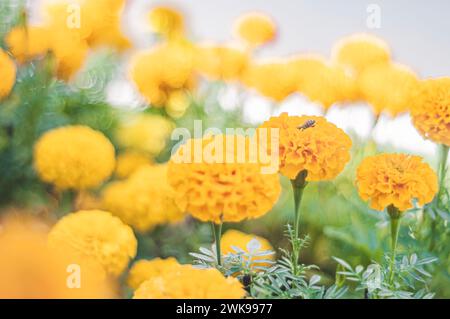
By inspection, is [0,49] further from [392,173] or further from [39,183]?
[392,173]

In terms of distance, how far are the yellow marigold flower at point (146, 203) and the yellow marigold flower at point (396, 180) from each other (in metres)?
0.23

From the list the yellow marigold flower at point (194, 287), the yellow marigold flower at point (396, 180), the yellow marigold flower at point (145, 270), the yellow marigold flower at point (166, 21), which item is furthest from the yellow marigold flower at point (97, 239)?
the yellow marigold flower at point (166, 21)

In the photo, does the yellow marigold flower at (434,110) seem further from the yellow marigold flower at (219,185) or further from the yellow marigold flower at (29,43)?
the yellow marigold flower at (29,43)

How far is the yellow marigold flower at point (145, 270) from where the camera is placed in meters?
0.74

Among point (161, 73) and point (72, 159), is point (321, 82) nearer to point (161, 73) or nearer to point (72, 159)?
point (161, 73)

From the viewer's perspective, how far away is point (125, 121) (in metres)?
0.96

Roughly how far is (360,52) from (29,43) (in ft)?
1.41

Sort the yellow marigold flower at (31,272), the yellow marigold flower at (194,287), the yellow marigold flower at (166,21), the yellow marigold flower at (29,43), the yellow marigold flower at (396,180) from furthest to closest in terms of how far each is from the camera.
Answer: the yellow marigold flower at (166,21) → the yellow marigold flower at (29,43) → the yellow marigold flower at (396,180) → the yellow marigold flower at (194,287) → the yellow marigold flower at (31,272)

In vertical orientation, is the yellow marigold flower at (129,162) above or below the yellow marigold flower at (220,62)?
below

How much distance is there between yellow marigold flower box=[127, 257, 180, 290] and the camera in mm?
742

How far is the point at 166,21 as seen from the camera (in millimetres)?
984

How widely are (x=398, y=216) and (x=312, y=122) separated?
0.13 m
